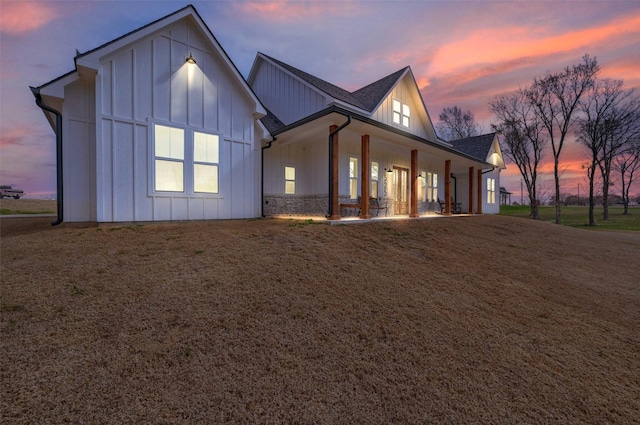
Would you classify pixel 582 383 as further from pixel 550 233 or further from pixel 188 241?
pixel 550 233

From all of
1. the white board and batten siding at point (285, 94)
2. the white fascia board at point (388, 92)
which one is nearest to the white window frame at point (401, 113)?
the white fascia board at point (388, 92)

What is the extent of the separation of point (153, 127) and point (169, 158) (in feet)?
2.95

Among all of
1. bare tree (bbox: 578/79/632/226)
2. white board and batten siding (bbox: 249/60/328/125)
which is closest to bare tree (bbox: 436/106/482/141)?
bare tree (bbox: 578/79/632/226)

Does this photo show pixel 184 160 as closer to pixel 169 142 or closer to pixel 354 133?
pixel 169 142

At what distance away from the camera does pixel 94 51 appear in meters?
6.21

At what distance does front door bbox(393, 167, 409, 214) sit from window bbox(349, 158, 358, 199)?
2817mm

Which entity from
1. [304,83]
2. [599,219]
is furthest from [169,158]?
[599,219]

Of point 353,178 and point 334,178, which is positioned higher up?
point 353,178

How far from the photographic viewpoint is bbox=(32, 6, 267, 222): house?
652cm

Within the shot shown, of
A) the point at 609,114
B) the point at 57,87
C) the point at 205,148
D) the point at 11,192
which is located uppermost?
the point at 609,114

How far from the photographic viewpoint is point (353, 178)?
11422 millimetres

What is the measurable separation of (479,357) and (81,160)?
31.5 ft

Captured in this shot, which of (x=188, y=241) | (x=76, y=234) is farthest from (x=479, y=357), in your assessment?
(x=76, y=234)

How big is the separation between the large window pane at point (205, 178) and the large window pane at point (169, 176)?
1.27ft
